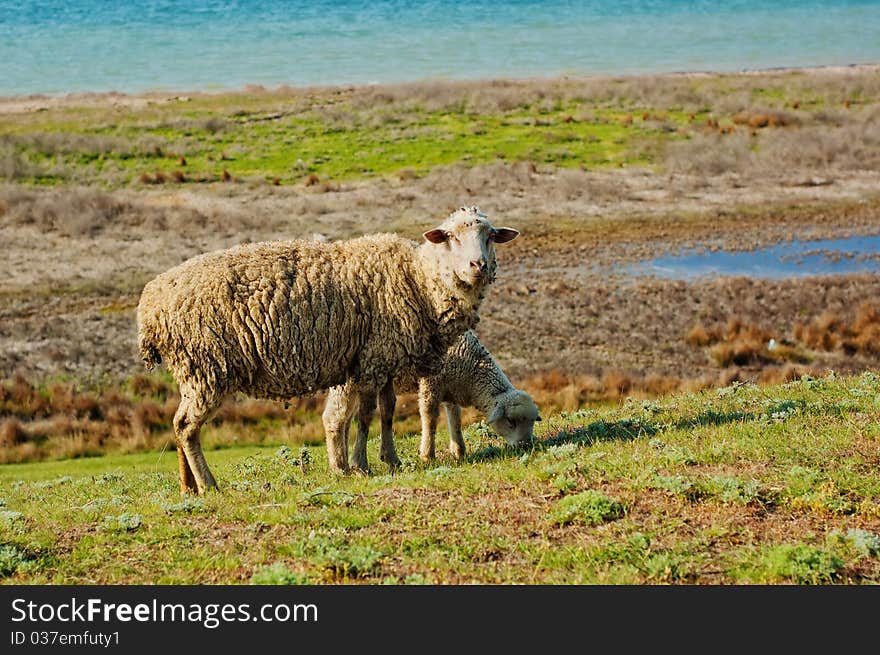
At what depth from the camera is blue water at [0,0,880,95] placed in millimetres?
97250

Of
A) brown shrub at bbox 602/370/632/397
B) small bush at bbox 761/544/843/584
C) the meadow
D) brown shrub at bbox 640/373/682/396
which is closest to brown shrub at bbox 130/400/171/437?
the meadow

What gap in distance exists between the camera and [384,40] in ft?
422

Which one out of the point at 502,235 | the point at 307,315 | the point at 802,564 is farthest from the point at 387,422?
the point at 802,564

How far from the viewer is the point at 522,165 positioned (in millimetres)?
52000

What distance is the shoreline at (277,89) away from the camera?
76.4 meters

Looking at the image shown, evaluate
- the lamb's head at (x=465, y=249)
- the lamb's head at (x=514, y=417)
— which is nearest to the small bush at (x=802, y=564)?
the lamb's head at (x=465, y=249)

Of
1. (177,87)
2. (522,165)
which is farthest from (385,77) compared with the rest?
(522,165)

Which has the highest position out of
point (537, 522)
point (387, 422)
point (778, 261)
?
point (537, 522)

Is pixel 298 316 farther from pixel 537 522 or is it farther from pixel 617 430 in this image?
pixel 617 430

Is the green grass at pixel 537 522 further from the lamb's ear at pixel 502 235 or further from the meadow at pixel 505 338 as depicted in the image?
the lamb's ear at pixel 502 235

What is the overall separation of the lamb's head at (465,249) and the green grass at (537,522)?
2.52m

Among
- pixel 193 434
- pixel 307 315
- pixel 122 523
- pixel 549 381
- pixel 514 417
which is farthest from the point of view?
pixel 549 381

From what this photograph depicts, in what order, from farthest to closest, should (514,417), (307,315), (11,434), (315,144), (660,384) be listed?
1. (315,144)
2. (660,384)
3. (11,434)
4. (514,417)
5. (307,315)

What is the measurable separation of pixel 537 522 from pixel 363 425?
4602mm
